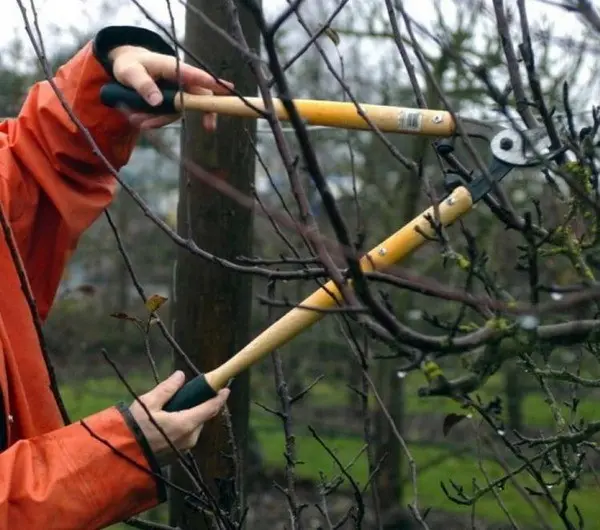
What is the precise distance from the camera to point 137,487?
197cm

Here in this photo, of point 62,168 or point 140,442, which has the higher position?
point 62,168

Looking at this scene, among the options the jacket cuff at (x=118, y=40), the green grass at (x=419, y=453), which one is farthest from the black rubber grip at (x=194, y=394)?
the green grass at (x=419, y=453)

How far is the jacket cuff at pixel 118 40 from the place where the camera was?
7.77 ft

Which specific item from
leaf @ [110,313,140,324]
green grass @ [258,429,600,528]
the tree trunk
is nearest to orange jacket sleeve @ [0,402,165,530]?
leaf @ [110,313,140,324]

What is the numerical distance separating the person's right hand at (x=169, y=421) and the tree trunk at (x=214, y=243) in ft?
3.17

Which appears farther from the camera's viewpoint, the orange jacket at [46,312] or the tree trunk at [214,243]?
the tree trunk at [214,243]

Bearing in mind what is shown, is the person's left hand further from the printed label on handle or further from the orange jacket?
the printed label on handle

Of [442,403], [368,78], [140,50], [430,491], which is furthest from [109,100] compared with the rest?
[442,403]

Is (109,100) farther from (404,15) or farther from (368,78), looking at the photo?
(368,78)

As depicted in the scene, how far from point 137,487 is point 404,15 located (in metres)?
0.92

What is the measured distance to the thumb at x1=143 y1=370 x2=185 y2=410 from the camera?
1994mm

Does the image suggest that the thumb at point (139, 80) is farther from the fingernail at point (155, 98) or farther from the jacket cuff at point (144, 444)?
the jacket cuff at point (144, 444)

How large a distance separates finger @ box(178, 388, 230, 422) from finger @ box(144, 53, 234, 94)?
22.7 inches

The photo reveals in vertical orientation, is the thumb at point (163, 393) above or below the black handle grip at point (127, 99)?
below
